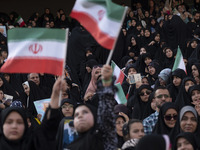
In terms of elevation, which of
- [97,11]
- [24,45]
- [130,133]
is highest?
[97,11]

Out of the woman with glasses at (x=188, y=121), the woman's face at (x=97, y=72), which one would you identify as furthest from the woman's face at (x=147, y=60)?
the woman with glasses at (x=188, y=121)

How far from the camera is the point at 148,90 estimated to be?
7527mm

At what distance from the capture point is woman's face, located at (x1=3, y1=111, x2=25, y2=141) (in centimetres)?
426

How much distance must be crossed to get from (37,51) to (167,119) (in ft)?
5.97

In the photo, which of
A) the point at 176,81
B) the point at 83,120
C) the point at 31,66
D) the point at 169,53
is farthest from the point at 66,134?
the point at 169,53

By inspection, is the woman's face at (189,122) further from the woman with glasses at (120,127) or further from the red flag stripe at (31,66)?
the red flag stripe at (31,66)

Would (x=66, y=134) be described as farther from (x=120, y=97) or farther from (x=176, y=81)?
(x=176, y=81)

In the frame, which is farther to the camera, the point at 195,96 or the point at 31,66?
the point at 195,96

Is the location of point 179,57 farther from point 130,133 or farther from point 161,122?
point 130,133

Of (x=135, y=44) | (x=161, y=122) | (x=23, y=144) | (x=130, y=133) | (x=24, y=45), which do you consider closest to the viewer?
(x=23, y=144)

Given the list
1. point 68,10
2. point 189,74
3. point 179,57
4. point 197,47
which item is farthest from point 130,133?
point 68,10

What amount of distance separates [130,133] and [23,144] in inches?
55.5

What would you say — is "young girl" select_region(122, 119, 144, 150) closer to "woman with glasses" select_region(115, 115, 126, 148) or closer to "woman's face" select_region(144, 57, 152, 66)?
"woman with glasses" select_region(115, 115, 126, 148)

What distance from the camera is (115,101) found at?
338 inches
